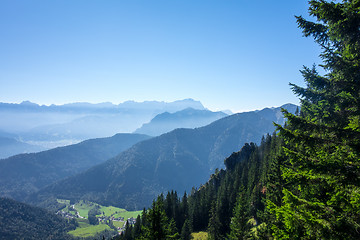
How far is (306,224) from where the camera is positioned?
8.77m

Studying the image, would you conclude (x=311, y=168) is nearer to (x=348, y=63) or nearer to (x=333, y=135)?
(x=333, y=135)

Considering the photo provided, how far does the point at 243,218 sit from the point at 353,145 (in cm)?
2561

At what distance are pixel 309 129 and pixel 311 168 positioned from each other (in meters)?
3.26

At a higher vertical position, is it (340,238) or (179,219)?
(340,238)

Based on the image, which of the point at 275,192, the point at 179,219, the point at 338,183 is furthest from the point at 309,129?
the point at 179,219

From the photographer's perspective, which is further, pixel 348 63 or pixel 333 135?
pixel 348 63

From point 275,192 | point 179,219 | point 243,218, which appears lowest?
point 179,219

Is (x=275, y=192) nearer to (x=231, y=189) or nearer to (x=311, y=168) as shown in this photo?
(x=311, y=168)

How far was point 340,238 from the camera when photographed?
809 cm

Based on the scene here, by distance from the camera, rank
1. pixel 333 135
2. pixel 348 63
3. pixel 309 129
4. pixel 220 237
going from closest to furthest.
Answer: pixel 333 135 < pixel 309 129 < pixel 348 63 < pixel 220 237

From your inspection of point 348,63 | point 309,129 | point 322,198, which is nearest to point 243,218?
point 322,198

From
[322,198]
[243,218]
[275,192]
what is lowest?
[243,218]

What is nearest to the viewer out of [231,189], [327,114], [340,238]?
[340,238]

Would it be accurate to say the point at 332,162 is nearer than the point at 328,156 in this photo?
Yes
